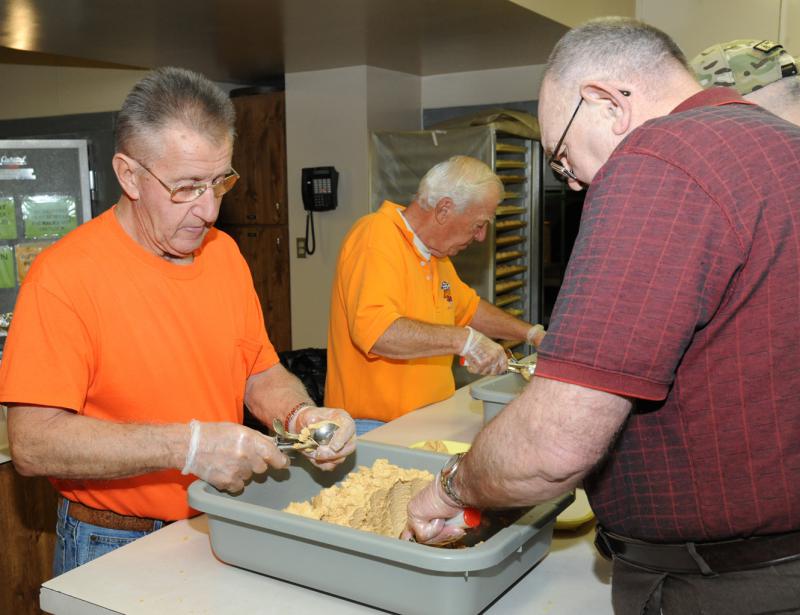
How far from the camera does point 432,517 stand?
1.24 meters

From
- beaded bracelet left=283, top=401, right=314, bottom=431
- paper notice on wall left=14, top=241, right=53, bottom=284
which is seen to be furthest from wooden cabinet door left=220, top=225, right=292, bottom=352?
beaded bracelet left=283, top=401, right=314, bottom=431

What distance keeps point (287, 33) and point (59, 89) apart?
255cm

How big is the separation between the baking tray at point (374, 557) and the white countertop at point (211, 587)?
3 centimetres

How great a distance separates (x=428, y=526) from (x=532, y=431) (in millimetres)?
385

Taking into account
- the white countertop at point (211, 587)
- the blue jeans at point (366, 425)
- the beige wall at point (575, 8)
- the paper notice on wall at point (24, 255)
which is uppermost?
the beige wall at point (575, 8)

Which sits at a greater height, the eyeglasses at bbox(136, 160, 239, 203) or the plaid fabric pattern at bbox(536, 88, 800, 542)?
the eyeglasses at bbox(136, 160, 239, 203)

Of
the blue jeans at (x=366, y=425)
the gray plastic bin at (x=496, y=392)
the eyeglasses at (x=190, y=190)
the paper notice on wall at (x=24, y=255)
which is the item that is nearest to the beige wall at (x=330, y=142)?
the paper notice on wall at (x=24, y=255)

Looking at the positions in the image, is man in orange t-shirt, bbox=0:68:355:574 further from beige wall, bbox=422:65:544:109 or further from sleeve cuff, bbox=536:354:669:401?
beige wall, bbox=422:65:544:109

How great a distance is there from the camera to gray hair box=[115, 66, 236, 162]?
150cm

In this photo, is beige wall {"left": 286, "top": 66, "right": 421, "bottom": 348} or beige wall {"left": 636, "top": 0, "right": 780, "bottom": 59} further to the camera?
beige wall {"left": 286, "top": 66, "right": 421, "bottom": 348}

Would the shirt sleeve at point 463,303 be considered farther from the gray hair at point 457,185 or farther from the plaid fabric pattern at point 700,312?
the plaid fabric pattern at point 700,312

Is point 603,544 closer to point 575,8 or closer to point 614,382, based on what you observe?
point 614,382

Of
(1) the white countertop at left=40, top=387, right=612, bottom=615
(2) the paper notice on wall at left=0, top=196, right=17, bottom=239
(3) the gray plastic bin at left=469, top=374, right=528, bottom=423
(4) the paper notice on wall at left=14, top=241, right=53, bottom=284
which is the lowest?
(1) the white countertop at left=40, top=387, right=612, bottom=615

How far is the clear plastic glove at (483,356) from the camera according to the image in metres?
2.45
